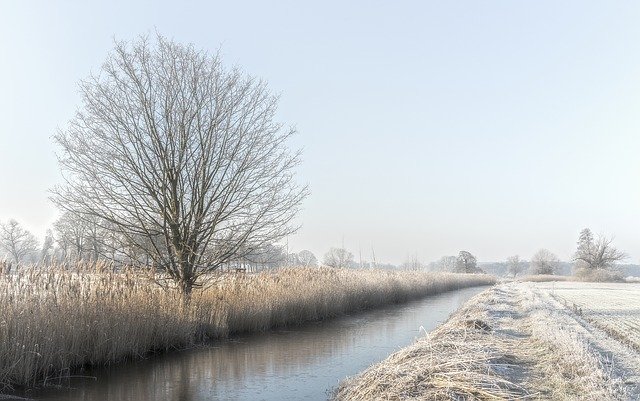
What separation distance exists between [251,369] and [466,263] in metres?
89.4

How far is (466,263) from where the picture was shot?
9319 cm

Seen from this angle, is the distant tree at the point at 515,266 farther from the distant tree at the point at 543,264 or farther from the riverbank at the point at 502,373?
the riverbank at the point at 502,373

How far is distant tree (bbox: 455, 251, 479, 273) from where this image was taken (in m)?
92.6

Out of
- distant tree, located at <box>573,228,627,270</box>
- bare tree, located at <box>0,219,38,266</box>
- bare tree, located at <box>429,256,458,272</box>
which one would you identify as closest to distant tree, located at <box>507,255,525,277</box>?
bare tree, located at <box>429,256,458,272</box>

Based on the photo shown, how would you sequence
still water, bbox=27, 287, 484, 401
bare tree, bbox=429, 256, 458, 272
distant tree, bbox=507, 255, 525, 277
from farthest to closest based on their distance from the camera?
1. distant tree, bbox=507, 255, 525, 277
2. bare tree, bbox=429, 256, 458, 272
3. still water, bbox=27, 287, 484, 401

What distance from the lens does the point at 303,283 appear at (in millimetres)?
17672

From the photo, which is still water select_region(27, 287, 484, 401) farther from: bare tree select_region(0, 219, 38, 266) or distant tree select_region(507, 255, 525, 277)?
distant tree select_region(507, 255, 525, 277)

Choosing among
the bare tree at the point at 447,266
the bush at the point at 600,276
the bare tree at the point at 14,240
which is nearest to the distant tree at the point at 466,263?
the bare tree at the point at 447,266

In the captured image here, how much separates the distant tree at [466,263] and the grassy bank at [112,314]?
264 feet

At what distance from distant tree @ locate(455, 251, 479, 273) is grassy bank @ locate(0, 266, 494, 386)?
8058 centimetres

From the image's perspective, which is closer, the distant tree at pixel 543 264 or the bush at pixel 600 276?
the bush at pixel 600 276

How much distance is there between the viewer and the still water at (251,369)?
743cm

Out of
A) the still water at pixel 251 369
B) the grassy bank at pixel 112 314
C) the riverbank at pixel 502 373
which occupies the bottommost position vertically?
the still water at pixel 251 369

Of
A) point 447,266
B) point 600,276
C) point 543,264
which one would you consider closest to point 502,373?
point 600,276
